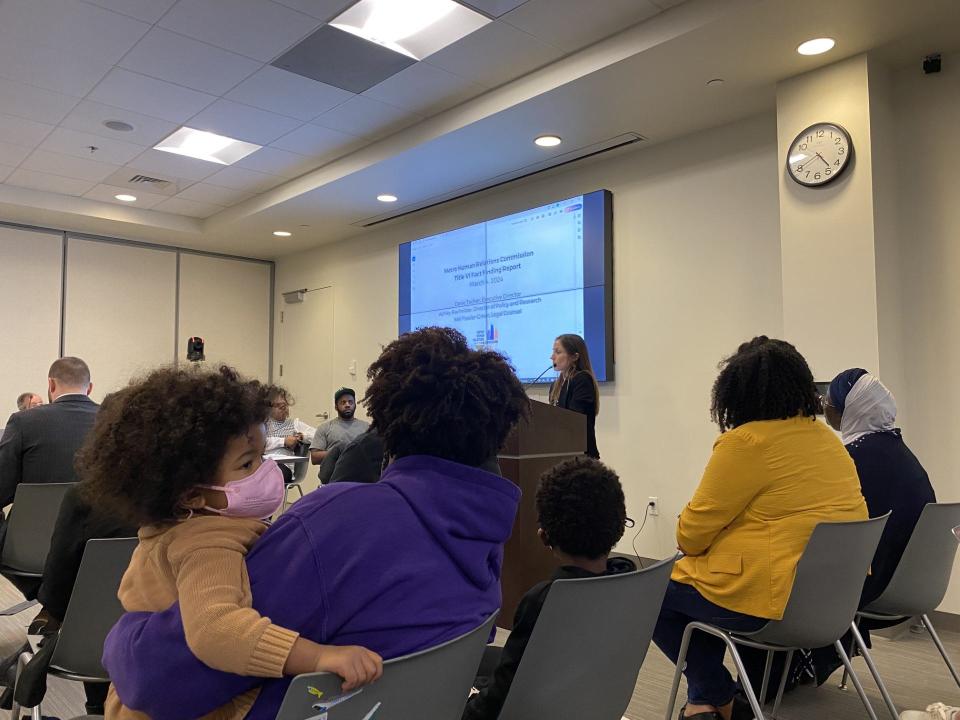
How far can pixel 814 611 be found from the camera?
1933 mm

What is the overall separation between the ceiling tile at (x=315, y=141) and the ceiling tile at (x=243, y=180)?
2.20 ft

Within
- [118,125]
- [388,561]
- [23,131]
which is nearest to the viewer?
[388,561]

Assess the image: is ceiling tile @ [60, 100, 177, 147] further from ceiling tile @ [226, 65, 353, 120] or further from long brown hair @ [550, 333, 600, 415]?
long brown hair @ [550, 333, 600, 415]

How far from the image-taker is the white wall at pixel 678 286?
14.2 feet

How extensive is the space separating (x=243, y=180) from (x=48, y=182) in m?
1.69

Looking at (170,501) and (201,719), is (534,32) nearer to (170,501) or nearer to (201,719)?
(170,501)

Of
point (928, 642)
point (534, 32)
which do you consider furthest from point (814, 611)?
point (534, 32)

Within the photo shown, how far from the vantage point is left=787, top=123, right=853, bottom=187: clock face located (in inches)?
139

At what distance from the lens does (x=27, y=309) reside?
6.90 m

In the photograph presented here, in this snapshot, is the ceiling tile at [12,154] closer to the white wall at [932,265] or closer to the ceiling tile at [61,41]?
the ceiling tile at [61,41]

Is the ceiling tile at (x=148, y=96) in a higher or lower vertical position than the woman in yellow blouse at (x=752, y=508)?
higher

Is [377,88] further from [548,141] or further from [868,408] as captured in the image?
[868,408]

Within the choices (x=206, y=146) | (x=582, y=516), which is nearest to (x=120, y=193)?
(x=206, y=146)

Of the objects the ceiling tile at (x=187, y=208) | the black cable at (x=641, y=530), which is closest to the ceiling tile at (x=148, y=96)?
the ceiling tile at (x=187, y=208)
